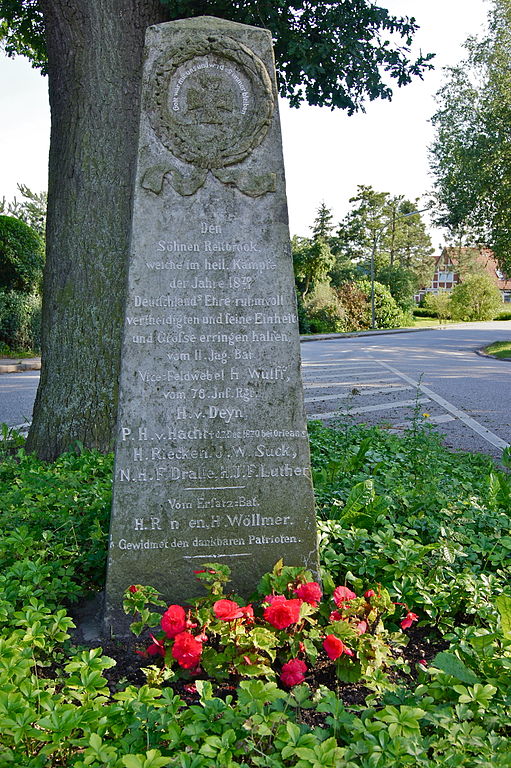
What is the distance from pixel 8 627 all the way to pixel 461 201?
22.9 metres

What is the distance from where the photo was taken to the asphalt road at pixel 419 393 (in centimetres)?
811

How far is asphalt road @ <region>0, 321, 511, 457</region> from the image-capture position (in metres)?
8.23

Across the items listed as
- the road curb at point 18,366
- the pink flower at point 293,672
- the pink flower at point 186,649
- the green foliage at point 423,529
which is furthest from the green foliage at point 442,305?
the pink flower at point 186,649

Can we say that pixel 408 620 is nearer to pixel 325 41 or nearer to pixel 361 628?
pixel 361 628

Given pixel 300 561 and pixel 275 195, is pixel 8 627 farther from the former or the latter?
pixel 275 195

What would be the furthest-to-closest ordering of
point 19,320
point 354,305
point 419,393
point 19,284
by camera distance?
point 354,305, point 19,284, point 19,320, point 419,393

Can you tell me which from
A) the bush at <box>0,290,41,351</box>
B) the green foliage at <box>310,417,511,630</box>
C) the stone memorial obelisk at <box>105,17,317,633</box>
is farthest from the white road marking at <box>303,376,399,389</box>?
the bush at <box>0,290,41,351</box>

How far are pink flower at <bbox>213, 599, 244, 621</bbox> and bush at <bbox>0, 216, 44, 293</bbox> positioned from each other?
20311mm

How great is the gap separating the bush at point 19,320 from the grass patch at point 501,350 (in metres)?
14.4

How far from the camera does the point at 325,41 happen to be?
7.27 metres

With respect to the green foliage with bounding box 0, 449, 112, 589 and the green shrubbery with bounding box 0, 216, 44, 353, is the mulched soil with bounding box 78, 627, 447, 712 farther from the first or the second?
the green shrubbery with bounding box 0, 216, 44, 353

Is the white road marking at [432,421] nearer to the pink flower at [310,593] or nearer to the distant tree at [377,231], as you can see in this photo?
the pink flower at [310,593]

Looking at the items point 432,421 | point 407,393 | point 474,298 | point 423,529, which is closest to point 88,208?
point 423,529

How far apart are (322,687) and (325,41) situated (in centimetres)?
677
